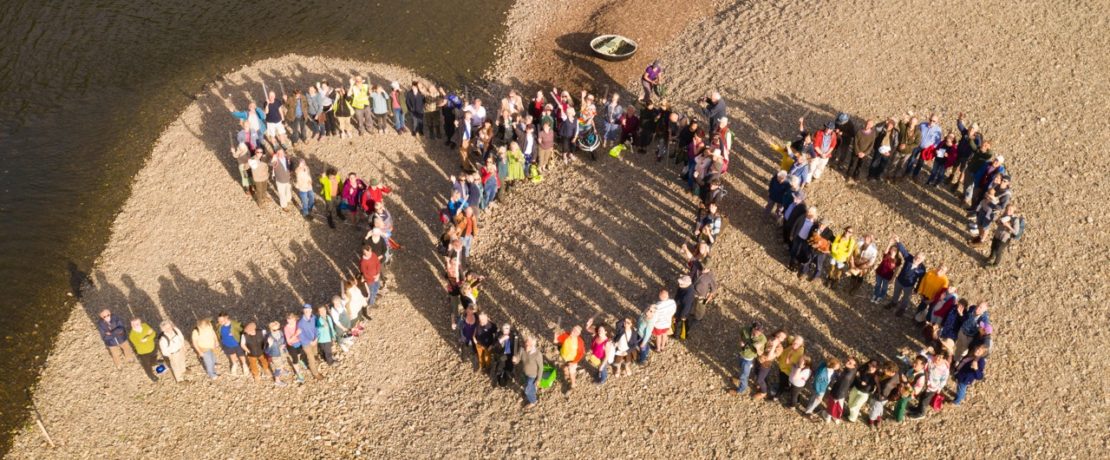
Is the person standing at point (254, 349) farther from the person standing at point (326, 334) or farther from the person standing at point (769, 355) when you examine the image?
the person standing at point (769, 355)

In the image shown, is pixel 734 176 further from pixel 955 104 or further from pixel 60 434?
pixel 60 434

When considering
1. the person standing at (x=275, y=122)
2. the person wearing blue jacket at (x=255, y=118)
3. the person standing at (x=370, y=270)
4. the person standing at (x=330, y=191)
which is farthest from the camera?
the person standing at (x=275, y=122)

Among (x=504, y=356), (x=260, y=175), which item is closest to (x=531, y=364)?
(x=504, y=356)

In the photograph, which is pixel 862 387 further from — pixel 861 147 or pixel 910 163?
pixel 910 163

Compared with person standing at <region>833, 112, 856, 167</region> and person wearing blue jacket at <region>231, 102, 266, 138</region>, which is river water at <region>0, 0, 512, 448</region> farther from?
person standing at <region>833, 112, 856, 167</region>

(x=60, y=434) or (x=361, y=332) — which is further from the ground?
(x=361, y=332)

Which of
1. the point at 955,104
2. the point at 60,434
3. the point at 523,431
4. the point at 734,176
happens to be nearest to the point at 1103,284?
the point at 955,104

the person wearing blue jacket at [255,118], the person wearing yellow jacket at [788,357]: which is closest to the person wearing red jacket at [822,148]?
the person wearing yellow jacket at [788,357]
